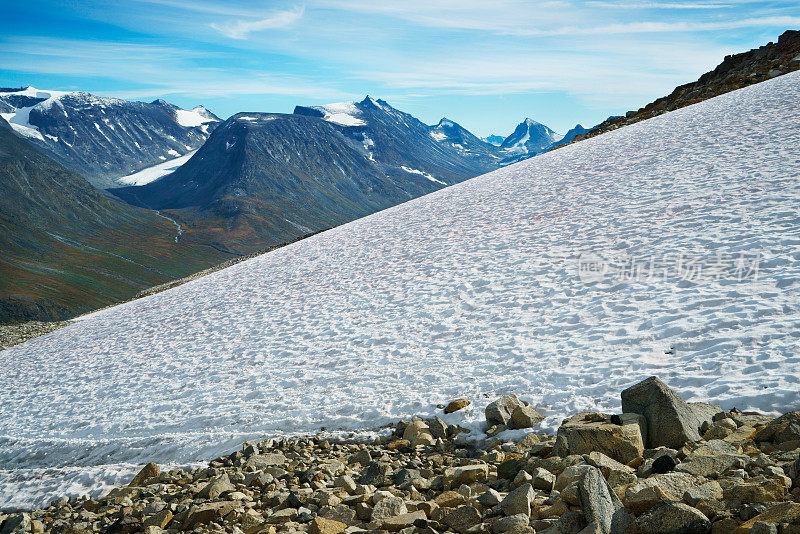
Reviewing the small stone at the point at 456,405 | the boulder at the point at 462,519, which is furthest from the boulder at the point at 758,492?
the small stone at the point at 456,405

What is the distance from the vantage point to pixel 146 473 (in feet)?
35.7

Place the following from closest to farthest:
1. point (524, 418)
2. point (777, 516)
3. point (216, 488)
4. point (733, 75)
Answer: point (777, 516), point (216, 488), point (524, 418), point (733, 75)

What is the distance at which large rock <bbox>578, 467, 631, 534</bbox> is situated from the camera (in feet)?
Answer: 17.6

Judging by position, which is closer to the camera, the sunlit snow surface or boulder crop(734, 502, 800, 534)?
boulder crop(734, 502, 800, 534)

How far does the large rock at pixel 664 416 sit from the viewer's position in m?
7.28

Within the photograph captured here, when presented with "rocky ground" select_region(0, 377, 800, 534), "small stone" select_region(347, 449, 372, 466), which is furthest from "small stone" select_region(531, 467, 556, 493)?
"small stone" select_region(347, 449, 372, 466)

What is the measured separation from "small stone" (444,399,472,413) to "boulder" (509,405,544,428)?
1343 mm

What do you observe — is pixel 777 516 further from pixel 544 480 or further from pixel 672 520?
pixel 544 480

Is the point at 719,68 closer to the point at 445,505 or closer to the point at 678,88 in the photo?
the point at 678,88

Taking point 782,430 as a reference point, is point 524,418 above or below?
below

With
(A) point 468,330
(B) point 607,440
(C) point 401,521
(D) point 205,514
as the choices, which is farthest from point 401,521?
(A) point 468,330

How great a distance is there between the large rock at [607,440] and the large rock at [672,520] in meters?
1.87

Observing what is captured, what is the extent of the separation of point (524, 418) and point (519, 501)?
314cm

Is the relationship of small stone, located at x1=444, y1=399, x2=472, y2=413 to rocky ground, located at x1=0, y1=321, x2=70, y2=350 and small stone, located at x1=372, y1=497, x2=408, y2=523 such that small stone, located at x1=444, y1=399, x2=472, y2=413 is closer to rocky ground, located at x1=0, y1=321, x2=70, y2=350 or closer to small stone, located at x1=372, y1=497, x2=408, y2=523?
small stone, located at x1=372, y1=497, x2=408, y2=523
